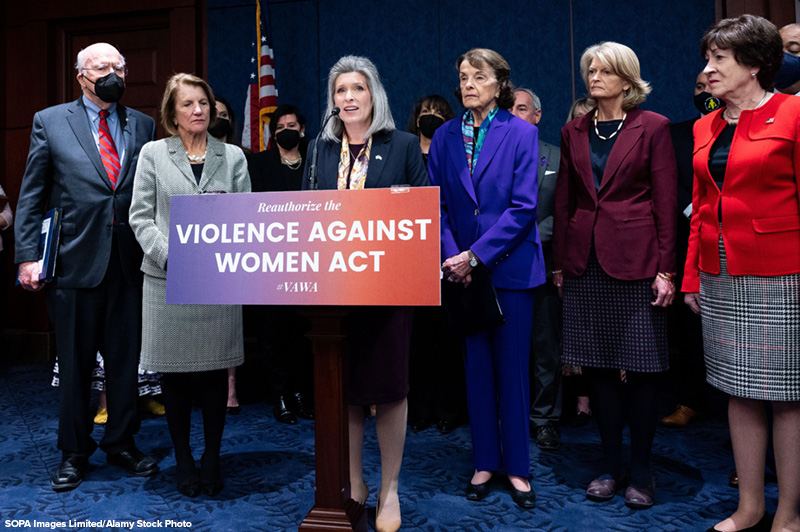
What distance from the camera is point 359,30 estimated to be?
454 cm

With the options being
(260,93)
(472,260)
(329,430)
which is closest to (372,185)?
(472,260)

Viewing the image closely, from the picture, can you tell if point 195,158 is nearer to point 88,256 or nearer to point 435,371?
point 88,256

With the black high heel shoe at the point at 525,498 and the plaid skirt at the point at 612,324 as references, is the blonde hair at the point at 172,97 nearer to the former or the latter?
the plaid skirt at the point at 612,324

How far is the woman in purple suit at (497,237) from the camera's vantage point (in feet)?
6.93

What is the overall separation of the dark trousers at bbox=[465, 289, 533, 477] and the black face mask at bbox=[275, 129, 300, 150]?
1.72 metres

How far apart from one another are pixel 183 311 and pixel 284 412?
3.86ft

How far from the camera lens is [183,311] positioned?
7.16ft

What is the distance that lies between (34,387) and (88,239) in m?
2.15

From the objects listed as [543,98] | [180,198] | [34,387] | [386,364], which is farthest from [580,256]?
[34,387]

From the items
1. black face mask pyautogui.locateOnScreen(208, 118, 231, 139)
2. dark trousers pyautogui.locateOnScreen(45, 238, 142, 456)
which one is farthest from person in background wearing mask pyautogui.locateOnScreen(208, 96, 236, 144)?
dark trousers pyautogui.locateOnScreen(45, 238, 142, 456)

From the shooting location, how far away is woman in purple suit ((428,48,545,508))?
2113 millimetres

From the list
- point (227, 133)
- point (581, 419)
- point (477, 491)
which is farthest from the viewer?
point (227, 133)

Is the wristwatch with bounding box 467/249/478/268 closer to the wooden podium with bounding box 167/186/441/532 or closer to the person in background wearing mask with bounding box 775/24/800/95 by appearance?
the wooden podium with bounding box 167/186/441/532

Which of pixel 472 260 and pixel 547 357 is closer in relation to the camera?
pixel 472 260
